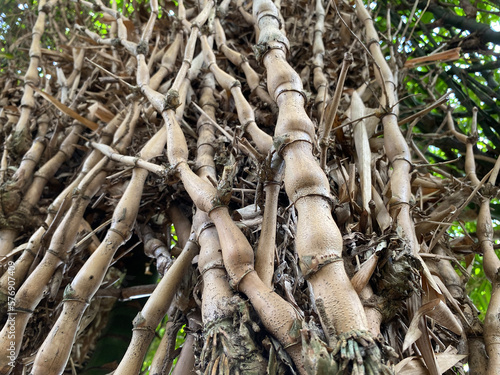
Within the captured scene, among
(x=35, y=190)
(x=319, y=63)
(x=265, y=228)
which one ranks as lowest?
(x=265, y=228)

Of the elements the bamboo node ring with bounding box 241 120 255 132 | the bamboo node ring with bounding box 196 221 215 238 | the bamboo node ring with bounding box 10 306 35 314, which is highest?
the bamboo node ring with bounding box 241 120 255 132

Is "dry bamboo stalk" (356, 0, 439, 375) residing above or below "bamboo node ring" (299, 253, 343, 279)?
above

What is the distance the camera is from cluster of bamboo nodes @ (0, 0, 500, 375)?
1.73 feet

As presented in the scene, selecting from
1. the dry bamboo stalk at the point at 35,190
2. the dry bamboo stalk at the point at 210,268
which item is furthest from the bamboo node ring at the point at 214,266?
the dry bamboo stalk at the point at 35,190

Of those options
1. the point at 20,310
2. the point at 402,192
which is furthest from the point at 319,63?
the point at 20,310

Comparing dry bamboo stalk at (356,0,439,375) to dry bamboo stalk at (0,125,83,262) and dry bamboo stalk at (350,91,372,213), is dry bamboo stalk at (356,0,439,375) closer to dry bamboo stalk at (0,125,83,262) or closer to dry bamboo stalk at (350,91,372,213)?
→ dry bamboo stalk at (350,91,372,213)

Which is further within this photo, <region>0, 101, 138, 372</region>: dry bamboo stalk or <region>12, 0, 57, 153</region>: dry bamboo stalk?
<region>12, 0, 57, 153</region>: dry bamboo stalk

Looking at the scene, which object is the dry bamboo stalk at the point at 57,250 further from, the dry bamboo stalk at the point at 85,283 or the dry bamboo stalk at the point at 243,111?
the dry bamboo stalk at the point at 243,111

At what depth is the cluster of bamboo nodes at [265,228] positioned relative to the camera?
53 cm

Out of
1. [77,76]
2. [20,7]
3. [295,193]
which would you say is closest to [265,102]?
[295,193]

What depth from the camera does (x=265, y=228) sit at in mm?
639

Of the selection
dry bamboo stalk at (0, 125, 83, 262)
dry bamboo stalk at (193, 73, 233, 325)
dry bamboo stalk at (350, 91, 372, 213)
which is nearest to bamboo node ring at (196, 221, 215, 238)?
dry bamboo stalk at (193, 73, 233, 325)

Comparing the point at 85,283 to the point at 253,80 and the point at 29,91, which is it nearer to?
the point at 253,80

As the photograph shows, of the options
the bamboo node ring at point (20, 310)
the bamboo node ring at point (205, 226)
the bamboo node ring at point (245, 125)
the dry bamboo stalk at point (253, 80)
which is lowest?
the bamboo node ring at point (20, 310)
